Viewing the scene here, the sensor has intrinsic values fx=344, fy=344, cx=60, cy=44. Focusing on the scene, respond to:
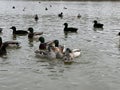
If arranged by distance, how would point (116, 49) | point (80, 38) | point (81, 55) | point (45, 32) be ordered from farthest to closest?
point (45, 32), point (80, 38), point (116, 49), point (81, 55)

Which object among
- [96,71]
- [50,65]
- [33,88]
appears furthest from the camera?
[50,65]

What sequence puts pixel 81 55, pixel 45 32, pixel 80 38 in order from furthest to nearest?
pixel 45 32, pixel 80 38, pixel 81 55

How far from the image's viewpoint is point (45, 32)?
32.4m

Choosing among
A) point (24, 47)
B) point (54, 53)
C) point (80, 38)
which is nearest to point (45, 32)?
point (80, 38)

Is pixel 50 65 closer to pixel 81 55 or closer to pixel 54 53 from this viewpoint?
pixel 54 53

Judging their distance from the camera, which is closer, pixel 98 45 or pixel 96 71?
pixel 96 71

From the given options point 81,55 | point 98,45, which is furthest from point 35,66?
point 98,45

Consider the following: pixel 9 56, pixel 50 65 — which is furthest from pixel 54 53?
pixel 9 56

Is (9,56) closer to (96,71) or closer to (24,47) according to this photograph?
(24,47)

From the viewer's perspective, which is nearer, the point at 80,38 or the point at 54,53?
the point at 54,53

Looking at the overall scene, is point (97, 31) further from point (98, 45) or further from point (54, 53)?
point (54, 53)

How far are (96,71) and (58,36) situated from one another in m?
12.6

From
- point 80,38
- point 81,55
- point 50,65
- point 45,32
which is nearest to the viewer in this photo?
point 50,65

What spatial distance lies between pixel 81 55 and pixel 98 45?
4.05 metres
